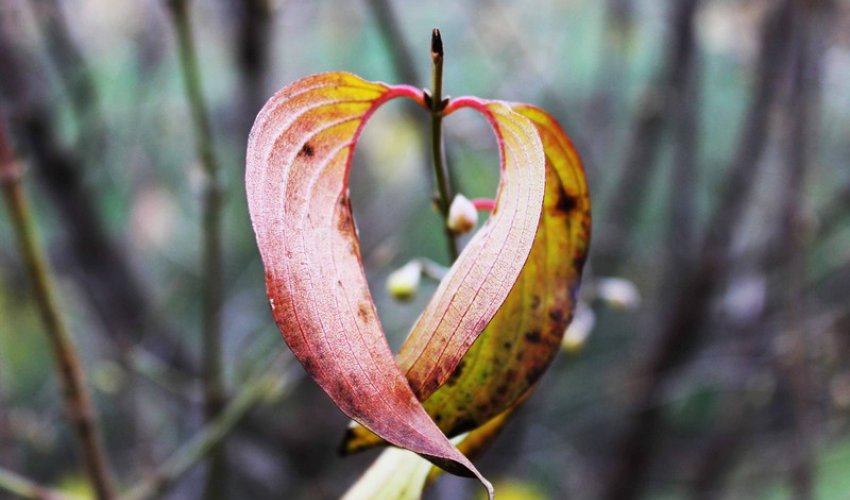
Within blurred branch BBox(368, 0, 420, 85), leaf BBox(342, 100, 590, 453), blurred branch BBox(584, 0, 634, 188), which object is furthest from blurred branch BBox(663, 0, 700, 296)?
leaf BBox(342, 100, 590, 453)

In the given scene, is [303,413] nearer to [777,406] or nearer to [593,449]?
[593,449]

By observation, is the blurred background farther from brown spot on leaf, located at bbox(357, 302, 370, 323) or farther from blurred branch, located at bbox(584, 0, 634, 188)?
brown spot on leaf, located at bbox(357, 302, 370, 323)

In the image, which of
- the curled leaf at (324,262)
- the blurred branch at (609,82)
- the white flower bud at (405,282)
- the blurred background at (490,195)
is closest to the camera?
the curled leaf at (324,262)

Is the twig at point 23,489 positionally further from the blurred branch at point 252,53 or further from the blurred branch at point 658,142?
the blurred branch at point 658,142

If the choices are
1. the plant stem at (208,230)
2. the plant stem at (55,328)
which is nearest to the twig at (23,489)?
the plant stem at (55,328)

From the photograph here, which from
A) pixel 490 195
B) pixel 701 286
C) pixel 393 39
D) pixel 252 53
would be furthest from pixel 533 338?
pixel 490 195

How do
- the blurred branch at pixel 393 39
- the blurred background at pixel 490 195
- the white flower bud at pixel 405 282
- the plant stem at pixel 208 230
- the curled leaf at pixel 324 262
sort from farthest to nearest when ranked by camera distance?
1. the blurred background at pixel 490 195
2. the blurred branch at pixel 393 39
3. the plant stem at pixel 208 230
4. the white flower bud at pixel 405 282
5. the curled leaf at pixel 324 262
